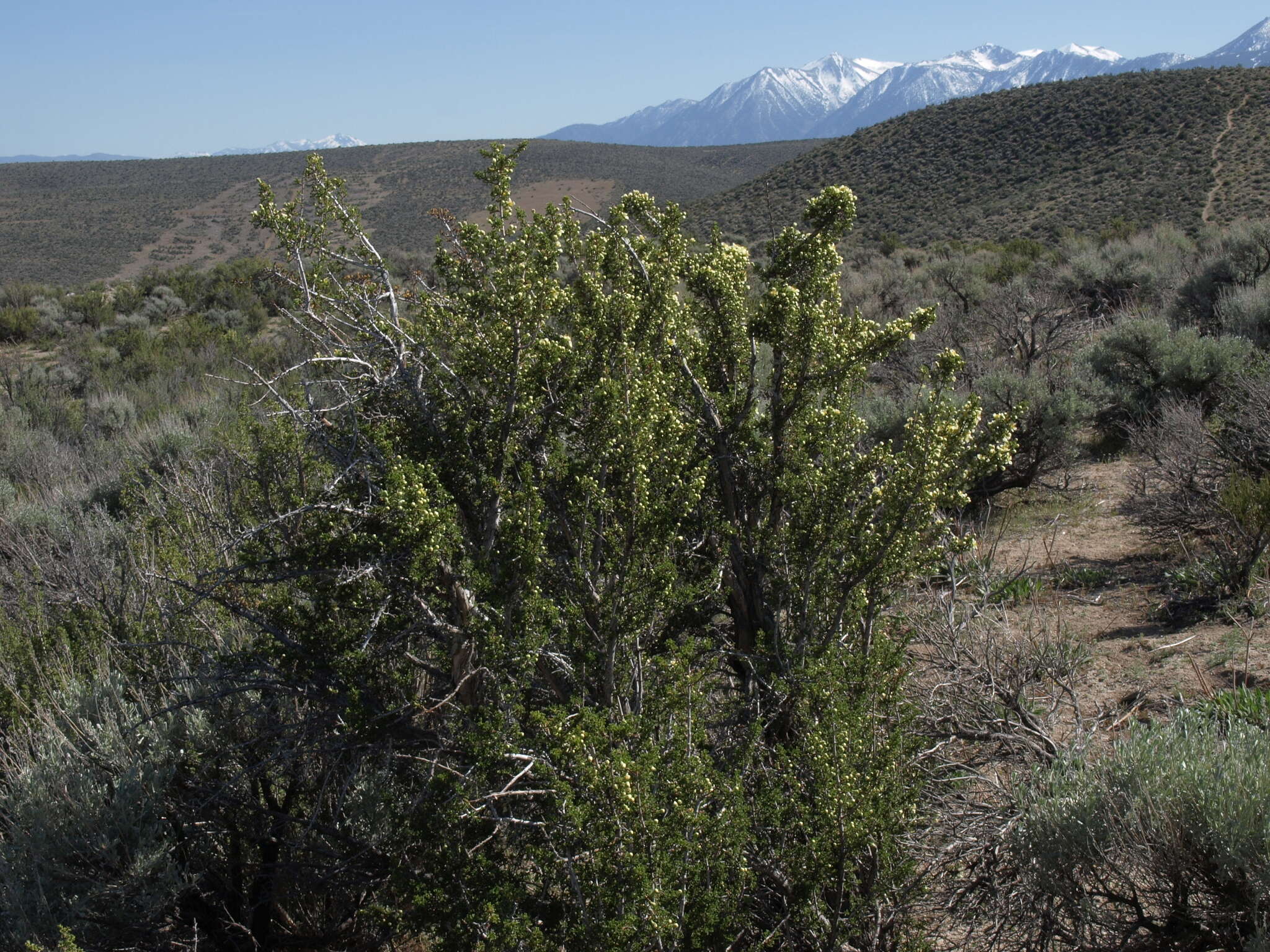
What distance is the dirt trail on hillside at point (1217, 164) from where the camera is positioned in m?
25.6

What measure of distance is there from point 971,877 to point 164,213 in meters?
50.5

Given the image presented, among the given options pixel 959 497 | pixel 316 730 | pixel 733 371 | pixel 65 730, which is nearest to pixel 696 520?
pixel 733 371

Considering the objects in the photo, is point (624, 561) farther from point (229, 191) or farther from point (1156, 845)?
point (229, 191)

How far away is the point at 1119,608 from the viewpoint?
627 centimetres

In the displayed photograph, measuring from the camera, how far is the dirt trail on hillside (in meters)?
25.6

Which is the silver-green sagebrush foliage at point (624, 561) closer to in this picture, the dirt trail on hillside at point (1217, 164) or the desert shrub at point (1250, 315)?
the desert shrub at point (1250, 315)

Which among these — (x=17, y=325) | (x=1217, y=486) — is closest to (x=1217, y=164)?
(x=1217, y=486)

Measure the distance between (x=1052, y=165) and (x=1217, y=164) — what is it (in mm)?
6040

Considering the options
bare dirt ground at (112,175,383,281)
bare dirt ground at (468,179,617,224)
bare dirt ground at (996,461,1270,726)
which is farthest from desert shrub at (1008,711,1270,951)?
bare dirt ground at (468,179,617,224)

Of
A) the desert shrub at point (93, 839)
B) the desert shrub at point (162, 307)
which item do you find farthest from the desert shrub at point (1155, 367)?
the desert shrub at point (162, 307)

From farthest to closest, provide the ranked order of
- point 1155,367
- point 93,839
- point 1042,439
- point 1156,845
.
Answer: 1. point 1155,367
2. point 1042,439
3. point 93,839
4. point 1156,845

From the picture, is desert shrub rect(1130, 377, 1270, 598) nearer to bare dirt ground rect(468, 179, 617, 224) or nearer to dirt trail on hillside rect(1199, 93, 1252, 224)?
dirt trail on hillside rect(1199, 93, 1252, 224)

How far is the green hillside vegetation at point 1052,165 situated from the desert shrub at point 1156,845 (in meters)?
26.1

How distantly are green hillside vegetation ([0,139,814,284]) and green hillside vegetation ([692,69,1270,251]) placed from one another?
8.77m
